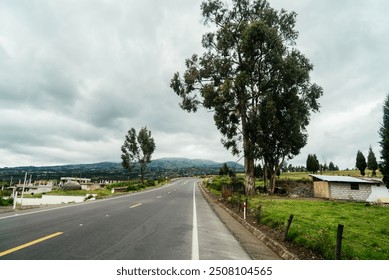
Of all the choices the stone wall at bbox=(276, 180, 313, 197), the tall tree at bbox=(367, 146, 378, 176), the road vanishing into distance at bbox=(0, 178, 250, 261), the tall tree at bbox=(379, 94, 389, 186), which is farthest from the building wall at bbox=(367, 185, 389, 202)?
the tall tree at bbox=(367, 146, 378, 176)

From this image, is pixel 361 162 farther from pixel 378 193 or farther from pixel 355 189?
pixel 355 189

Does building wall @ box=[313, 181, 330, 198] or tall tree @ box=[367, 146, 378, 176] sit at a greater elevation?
tall tree @ box=[367, 146, 378, 176]

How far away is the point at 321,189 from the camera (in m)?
40.4

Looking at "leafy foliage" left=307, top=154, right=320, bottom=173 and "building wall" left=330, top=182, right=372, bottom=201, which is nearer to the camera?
"building wall" left=330, top=182, right=372, bottom=201

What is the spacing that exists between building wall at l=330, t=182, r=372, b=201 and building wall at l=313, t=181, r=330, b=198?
78 centimetres

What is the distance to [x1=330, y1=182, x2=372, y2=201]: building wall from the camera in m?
37.9

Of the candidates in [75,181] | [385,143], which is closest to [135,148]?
[75,181]

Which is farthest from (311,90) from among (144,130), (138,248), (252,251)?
(144,130)

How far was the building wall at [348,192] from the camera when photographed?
124 feet

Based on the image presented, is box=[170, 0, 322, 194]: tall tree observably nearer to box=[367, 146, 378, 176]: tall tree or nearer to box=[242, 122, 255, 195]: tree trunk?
box=[242, 122, 255, 195]: tree trunk

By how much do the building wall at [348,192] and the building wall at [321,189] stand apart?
78 cm
